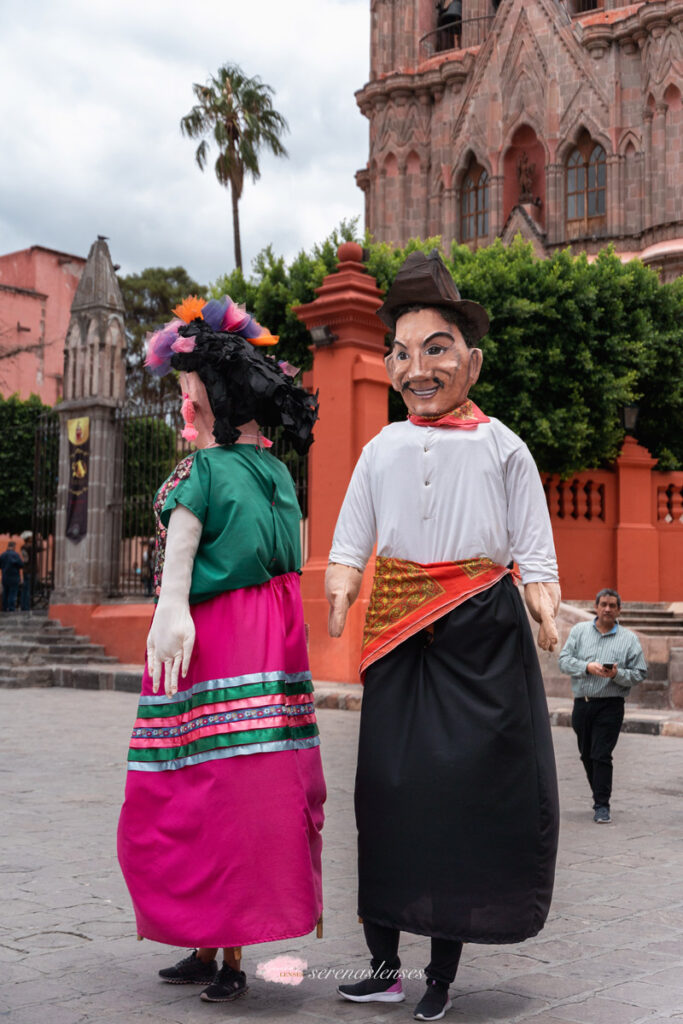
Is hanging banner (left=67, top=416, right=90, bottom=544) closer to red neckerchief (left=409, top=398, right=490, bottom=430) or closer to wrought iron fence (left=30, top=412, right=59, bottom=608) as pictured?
wrought iron fence (left=30, top=412, right=59, bottom=608)

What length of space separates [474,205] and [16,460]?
1605 cm

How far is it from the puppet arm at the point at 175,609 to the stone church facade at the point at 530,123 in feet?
95.3

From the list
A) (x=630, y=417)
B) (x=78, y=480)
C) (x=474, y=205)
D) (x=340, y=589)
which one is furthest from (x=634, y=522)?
(x=474, y=205)

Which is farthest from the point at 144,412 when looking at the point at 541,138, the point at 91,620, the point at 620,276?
the point at 541,138

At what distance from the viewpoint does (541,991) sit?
345 centimetres

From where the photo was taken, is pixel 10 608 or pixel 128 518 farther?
pixel 10 608

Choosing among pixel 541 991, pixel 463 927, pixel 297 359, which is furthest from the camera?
pixel 297 359

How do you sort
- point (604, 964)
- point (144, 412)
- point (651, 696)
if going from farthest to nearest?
point (144, 412) → point (651, 696) → point (604, 964)

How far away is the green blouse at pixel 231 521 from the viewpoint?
3.42m

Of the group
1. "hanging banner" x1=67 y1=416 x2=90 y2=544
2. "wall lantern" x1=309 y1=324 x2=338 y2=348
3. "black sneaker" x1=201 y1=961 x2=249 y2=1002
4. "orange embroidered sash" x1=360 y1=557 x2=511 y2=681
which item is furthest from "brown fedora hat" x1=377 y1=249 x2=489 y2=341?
"hanging banner" x1=67 y1=416 x2=90 y2=544

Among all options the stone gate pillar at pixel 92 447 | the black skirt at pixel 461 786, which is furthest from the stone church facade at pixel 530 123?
the black skirt at pixel 461 786

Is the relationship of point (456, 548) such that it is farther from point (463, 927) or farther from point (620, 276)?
point (620, 276)

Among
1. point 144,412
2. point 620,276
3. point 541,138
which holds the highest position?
point 541,138

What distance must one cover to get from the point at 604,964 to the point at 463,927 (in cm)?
82
